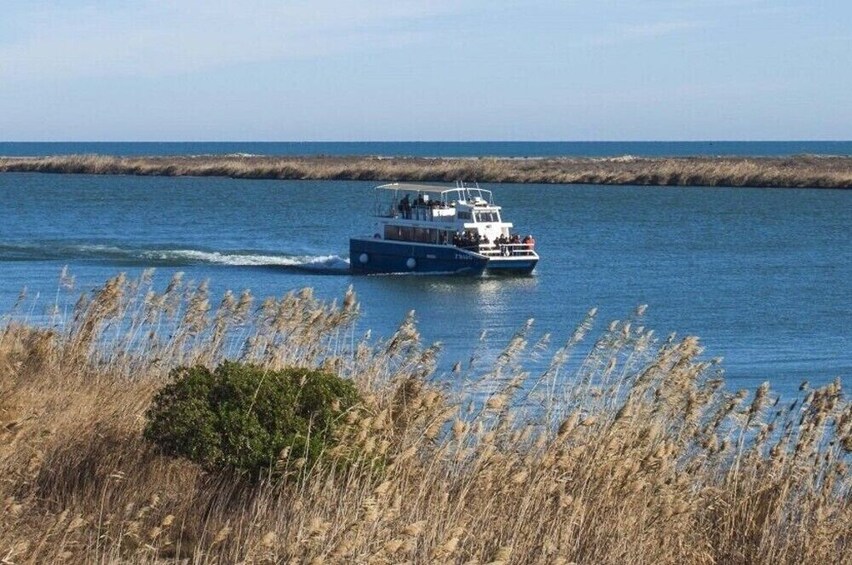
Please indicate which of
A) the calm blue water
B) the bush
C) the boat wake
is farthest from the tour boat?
the bush

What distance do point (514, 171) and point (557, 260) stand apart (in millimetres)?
66486

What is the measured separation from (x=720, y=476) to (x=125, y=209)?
79.9 m

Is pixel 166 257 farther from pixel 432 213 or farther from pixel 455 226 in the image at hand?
pixel 455 226

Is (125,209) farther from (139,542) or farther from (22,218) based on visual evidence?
(139,542)

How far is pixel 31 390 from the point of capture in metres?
9.69

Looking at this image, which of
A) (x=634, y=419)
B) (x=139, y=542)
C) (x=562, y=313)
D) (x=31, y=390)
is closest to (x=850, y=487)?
(x=634, y=419)

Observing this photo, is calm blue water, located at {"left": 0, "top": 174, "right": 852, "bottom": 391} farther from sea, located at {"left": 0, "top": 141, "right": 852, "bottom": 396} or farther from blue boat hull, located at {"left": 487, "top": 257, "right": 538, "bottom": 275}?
blue boat hull, located at {"left": 487, "top": 257, "right": 538, "bottom": 275}

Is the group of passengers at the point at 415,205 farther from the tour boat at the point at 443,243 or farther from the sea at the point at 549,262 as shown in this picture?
the sea at the point at 549,262

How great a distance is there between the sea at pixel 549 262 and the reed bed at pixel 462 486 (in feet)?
12.2

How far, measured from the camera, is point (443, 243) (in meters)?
50.2

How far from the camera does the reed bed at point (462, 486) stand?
656cm

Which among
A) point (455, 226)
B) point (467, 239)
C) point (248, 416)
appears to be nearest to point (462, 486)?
point (248, 416)

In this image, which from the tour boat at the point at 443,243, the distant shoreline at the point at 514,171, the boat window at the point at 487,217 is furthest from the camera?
the distant shoreline at the point at 514,171

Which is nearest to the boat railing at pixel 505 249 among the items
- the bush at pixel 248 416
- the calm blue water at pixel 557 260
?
the calm blue water at pixel 557 260
